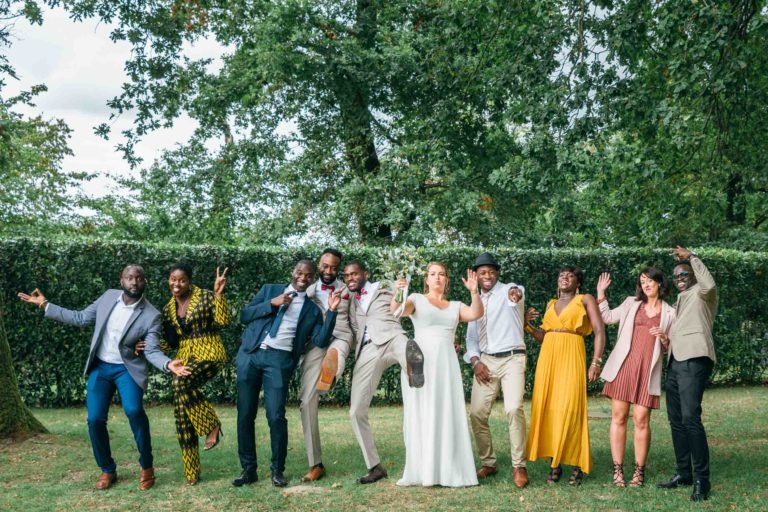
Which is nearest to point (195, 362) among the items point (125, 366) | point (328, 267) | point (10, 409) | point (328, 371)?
point (125, 366)

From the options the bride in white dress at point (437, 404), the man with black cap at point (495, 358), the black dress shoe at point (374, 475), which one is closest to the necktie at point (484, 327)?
the man with black cap at point (495, 358)

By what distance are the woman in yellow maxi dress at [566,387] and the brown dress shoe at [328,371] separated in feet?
6.64

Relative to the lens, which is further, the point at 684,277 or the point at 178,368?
the point at 178,368

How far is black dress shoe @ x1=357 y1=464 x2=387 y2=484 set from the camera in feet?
26.2

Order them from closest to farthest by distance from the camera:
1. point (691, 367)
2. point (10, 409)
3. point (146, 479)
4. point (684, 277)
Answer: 1. point (691, 367)
2. point (684, 277)
3. point (146, 479)
4. point (10, 409)

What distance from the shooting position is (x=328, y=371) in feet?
26.0

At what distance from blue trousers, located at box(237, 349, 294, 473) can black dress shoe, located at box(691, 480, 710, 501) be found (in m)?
3.93

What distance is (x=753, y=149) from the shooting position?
1359 centimetres

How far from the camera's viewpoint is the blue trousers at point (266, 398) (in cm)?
790

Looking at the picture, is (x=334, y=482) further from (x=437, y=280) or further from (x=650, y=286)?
(x=650, y=286)

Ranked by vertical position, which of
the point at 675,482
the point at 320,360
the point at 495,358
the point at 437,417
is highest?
the point at 320,360

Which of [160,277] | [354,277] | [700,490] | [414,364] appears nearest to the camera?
[700,490]

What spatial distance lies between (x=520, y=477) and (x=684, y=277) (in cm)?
251

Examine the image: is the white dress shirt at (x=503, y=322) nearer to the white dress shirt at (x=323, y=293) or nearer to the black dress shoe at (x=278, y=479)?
the white dress shirt at (x=323, y=293)
